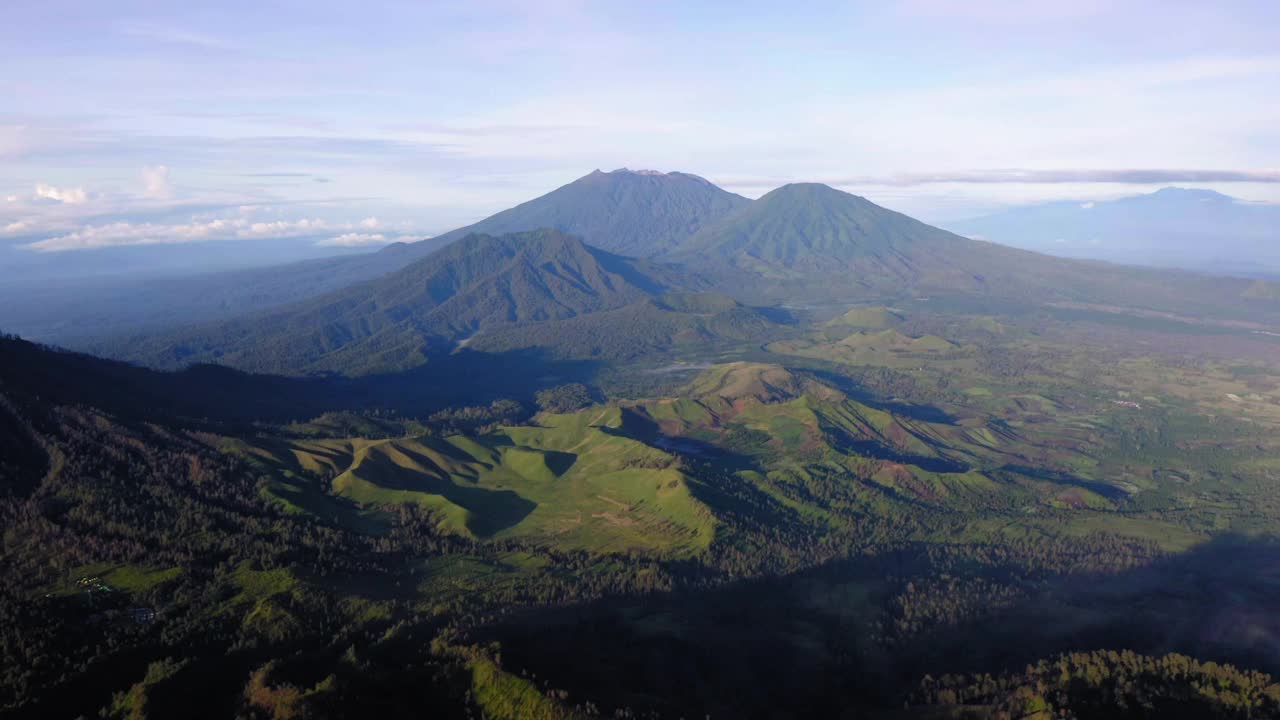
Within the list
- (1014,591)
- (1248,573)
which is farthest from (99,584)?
(1248,573)

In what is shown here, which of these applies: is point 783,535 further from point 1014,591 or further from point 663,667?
point 663,667

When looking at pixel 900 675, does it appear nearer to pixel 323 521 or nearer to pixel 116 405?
pixel 323 521

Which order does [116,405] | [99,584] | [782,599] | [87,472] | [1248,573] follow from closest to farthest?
[99,584] < [782,599] < [1248,573] < [87,472] < [116,405]

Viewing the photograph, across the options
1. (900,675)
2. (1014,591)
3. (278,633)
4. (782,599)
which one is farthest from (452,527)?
(1014,591)

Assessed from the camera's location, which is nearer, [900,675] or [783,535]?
[900,675]

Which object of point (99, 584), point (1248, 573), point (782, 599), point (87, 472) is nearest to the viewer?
point (99, 584)

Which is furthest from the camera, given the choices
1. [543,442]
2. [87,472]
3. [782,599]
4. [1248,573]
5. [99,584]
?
[543,442]

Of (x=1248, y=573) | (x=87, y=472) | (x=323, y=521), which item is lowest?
(x=1248, y=573)

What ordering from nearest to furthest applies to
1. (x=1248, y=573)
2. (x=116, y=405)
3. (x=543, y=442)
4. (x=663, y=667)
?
1. (x=663, y=667)
2. (x=1248, y=573)
3. (x=116, y=405)
4. (x=543, y=442)

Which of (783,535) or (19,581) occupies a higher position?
(19,581)
